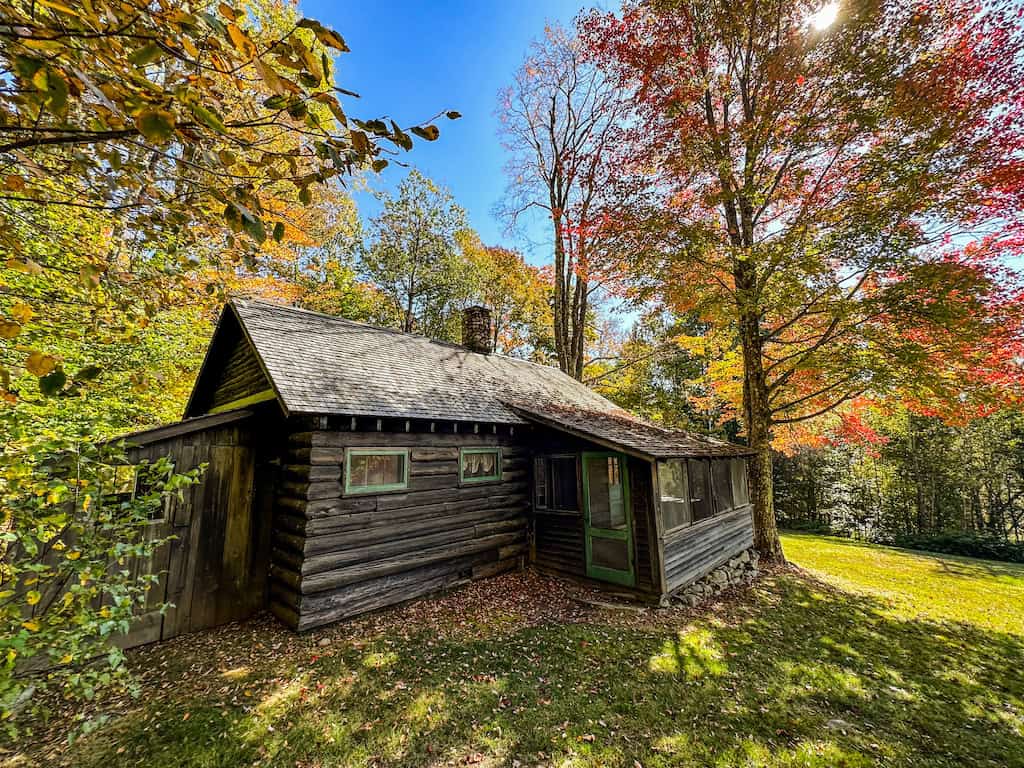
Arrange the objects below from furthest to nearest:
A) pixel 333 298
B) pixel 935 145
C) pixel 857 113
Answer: pixel 333 298 → pixel 857 113 → pixel 935 145

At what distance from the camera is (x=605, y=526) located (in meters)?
8.55

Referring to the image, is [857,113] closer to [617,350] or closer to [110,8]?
[110,8]

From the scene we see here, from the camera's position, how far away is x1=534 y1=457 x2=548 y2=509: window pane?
951 cm

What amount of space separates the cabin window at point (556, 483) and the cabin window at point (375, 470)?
3476 mm

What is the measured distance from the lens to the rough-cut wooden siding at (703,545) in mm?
8062

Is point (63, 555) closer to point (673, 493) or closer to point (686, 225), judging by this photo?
point (673, 493)

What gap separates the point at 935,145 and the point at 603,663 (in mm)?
11173

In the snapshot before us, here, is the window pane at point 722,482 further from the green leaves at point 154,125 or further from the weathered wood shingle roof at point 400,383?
the green leaves at point 154,125

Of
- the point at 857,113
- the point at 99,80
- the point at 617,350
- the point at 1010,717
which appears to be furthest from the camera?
the point at 617,350

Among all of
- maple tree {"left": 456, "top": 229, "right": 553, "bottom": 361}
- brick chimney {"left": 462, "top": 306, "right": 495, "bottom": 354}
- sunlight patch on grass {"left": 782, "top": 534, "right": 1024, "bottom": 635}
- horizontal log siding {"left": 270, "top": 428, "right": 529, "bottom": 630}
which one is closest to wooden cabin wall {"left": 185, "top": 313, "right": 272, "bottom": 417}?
horizontal log siding {"left": 270, "top": 428, "right": 529, "bottom": 630}

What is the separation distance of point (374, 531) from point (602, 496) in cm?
497

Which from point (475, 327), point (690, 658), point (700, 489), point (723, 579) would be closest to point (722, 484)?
point (700, 489)

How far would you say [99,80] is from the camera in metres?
1.71

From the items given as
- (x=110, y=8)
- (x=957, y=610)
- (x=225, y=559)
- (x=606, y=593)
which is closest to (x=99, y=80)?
(x=110, y=8)
